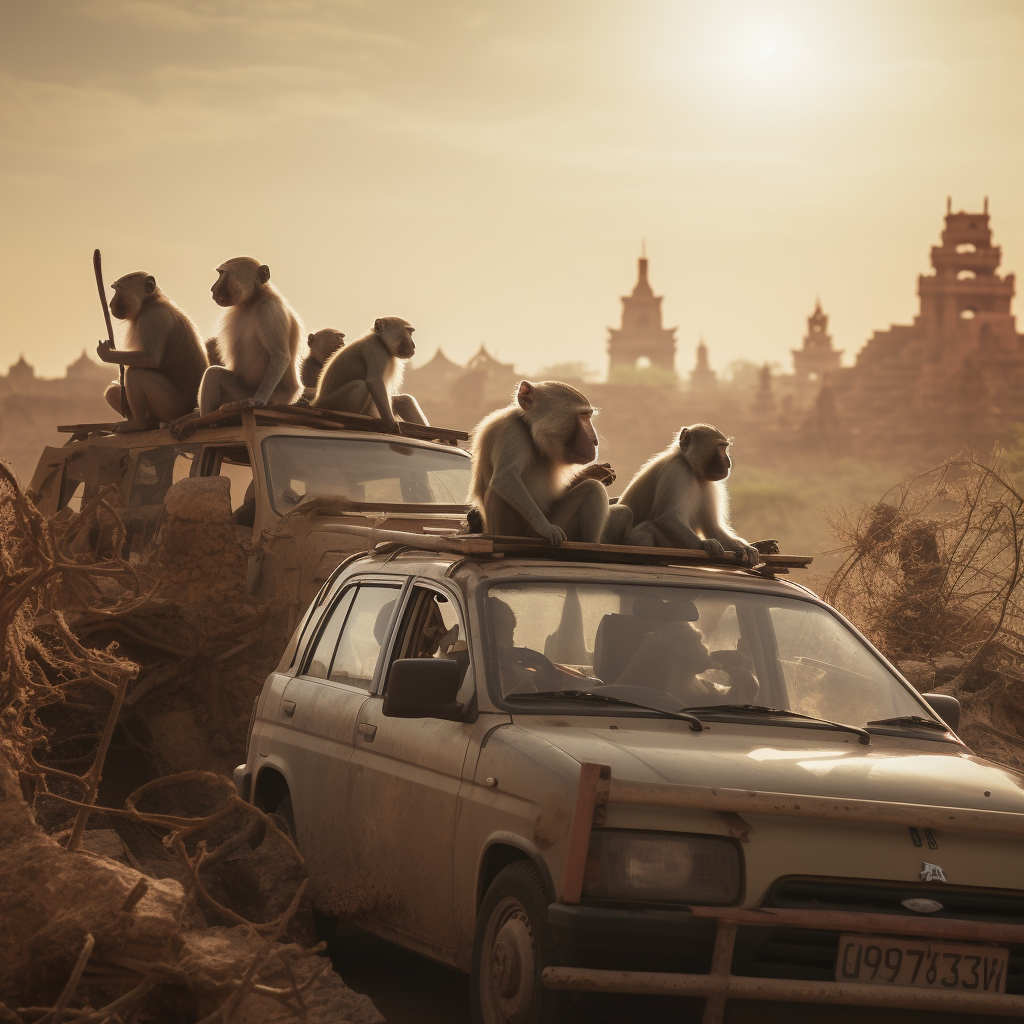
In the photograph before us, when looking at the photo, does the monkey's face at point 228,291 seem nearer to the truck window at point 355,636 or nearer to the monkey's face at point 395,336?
the monkey's face at point 395,336

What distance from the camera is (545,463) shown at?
635 centimetres

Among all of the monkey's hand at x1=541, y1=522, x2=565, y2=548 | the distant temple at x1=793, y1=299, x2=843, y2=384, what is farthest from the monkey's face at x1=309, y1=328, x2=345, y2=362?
the distant temple at x1=793, y1=299, x2=843, y2=384

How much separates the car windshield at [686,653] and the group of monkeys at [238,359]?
5.09m

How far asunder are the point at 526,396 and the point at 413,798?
226 centimetres

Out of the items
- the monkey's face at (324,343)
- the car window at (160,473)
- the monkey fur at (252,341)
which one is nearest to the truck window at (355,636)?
the car window at (160,473)

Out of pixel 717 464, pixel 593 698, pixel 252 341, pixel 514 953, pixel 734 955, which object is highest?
pixel 252 341

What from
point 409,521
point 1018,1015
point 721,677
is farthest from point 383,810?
point 409,521

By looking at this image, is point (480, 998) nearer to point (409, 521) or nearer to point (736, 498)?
point (409, 521)

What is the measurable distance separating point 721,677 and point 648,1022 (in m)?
1.38

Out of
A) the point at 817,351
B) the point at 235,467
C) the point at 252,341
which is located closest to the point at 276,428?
the point at 235,467

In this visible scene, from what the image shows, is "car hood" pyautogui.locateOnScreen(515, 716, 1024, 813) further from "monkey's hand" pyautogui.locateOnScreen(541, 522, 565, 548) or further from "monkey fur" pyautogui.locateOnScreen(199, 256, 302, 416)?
"monkey fur" pyautogui.locateOnScreen(199, 256, 302, 416)

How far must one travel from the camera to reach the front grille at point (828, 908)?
11.2ft

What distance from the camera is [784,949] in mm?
3428

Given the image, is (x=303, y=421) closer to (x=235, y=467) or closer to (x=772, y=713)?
(x=235, y=467)
